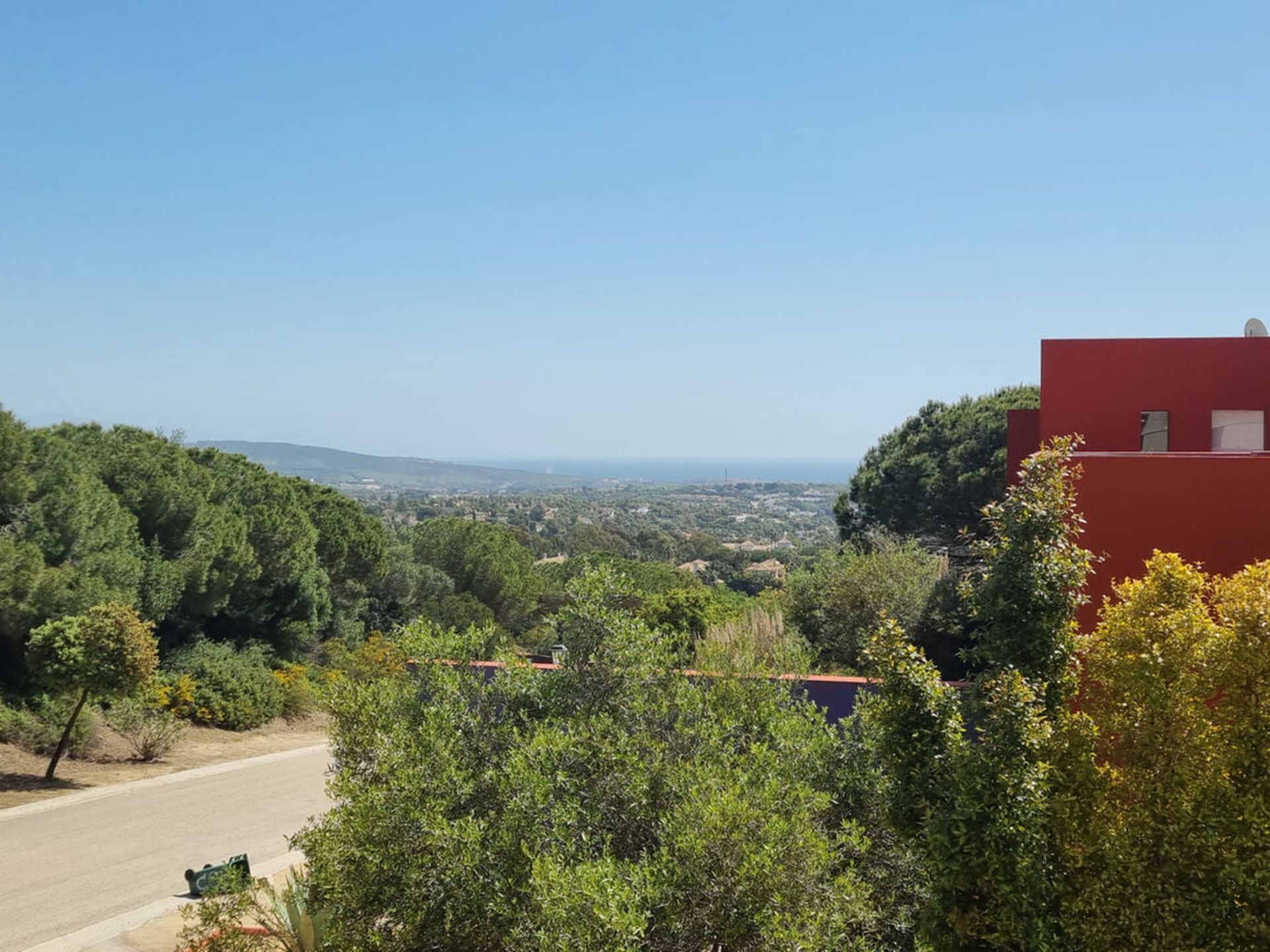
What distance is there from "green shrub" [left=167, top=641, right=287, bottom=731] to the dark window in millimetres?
18474

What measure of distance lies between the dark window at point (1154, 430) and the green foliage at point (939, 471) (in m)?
13.1

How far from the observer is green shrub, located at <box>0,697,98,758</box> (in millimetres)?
17297

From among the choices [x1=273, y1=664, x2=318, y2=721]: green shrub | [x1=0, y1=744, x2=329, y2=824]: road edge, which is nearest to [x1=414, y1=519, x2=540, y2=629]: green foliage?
[x1=273, y1=664, x2=318, y2=721]: green shrub

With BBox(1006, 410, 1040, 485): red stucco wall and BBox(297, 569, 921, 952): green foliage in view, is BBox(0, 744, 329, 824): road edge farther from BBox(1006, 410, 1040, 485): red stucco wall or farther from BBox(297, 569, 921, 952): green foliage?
BBox(1006, 410, 1040, 485): red stucco wall

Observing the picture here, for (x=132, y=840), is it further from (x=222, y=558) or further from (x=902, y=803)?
(x=222, y=558)

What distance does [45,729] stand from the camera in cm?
1739

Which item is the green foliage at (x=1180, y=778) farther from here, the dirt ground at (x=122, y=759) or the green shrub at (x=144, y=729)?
the green shrub at (x=144, y=729)

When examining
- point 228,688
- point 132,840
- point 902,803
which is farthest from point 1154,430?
point 228,688

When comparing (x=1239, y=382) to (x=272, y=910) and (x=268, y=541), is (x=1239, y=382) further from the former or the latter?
(x=268, y=541)

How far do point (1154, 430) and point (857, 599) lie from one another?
6.77m

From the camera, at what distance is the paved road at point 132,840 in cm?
1068

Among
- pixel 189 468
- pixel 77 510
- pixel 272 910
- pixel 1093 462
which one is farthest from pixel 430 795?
pixel 189 468

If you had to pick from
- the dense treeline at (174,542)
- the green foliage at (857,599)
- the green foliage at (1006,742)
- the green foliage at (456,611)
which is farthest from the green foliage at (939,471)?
the green foliage at (1006,742)

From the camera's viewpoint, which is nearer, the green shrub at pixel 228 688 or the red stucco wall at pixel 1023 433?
the red stucco wall at pixel 1023 433
